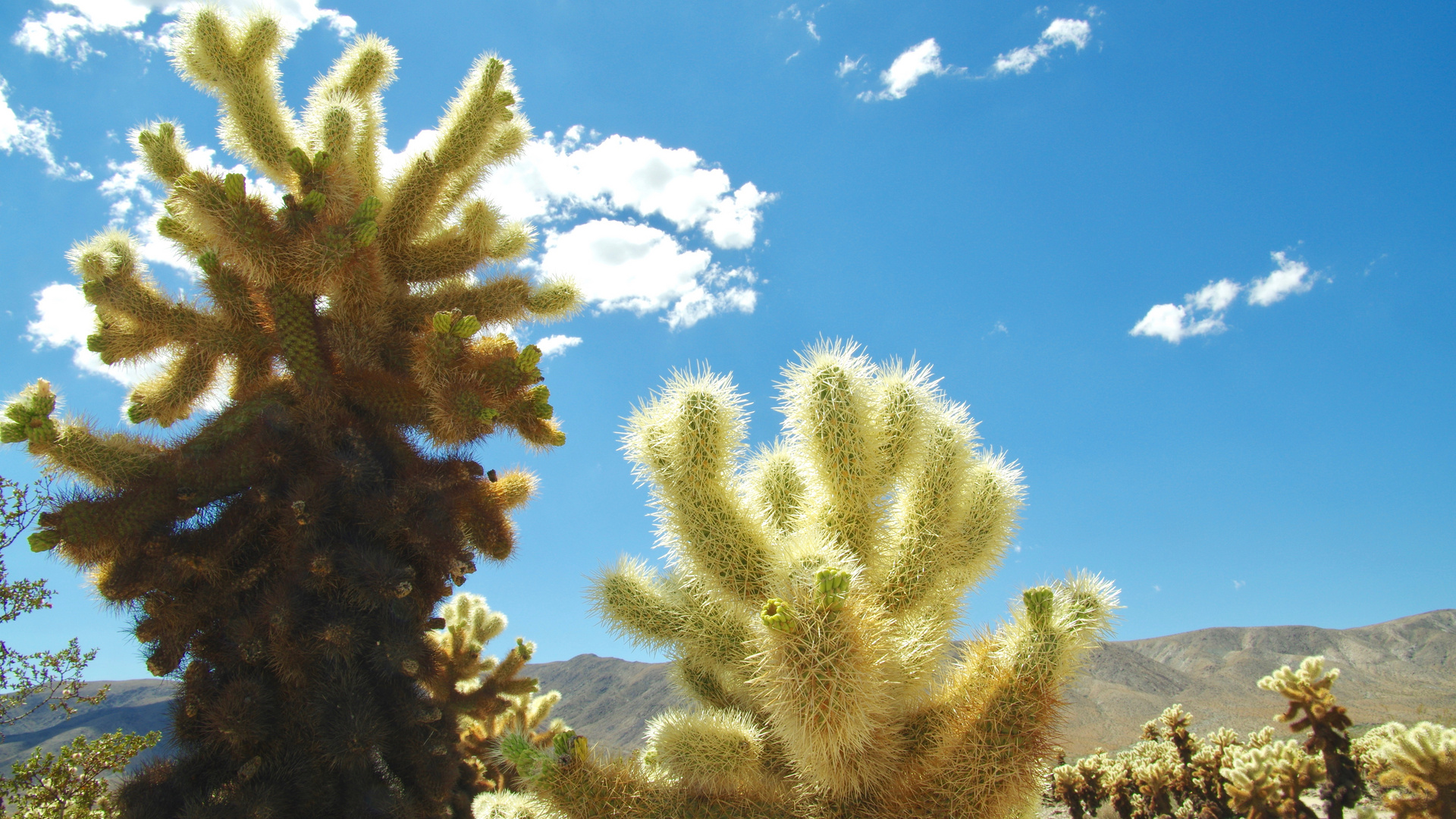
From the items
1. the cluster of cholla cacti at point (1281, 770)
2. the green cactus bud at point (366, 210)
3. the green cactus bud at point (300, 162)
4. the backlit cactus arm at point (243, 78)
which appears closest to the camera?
the green cactus bud at point (300, 162)

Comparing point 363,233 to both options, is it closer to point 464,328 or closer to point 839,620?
point 464,328

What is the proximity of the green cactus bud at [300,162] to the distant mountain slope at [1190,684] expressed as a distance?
111 ft

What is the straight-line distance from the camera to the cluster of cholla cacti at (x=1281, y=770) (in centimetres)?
678

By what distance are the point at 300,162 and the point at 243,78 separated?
1671mm

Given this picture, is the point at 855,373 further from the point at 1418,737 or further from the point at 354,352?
the point at 1418,737

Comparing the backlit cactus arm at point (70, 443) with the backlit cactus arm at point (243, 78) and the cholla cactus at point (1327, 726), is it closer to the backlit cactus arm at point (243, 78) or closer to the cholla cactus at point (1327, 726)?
the backlit cactus arm at point (243, 78)

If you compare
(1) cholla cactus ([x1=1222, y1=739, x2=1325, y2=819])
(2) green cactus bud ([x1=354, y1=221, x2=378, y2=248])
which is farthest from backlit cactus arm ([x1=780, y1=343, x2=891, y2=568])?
(1) cholla cactus ([x1=1222, y1=739, x2=1325, y2=819])

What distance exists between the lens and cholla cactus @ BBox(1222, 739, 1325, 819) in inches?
340

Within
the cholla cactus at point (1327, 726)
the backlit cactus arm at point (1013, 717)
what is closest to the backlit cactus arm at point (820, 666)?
the backlit cactus arm at point (1013, 717)

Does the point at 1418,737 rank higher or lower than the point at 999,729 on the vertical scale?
lower

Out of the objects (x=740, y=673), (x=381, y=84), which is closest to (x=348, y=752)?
(x=740, y=673)

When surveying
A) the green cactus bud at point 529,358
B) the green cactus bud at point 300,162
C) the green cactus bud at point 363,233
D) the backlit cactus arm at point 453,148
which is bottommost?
the green cactus bud at point 529,358

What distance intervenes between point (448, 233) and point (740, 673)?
187 inches

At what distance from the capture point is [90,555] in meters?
4.39
